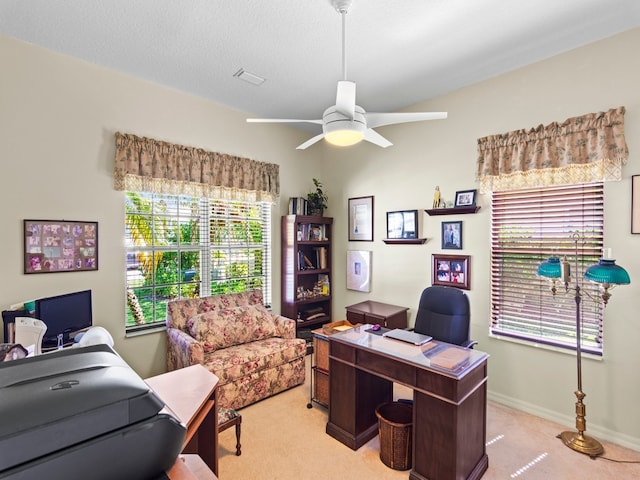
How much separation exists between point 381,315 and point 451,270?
2.79 ft

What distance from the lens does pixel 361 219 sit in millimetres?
4262

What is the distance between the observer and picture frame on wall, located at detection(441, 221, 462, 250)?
3332 mm

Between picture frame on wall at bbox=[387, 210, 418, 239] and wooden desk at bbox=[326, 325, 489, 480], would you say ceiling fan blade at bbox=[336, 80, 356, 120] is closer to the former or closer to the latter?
wooden desk at bbox=[326, 325, 489, 480]

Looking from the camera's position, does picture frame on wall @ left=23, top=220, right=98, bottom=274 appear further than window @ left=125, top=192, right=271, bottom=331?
No

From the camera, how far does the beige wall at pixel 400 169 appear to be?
99.0 inches

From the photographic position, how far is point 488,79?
3.14 m

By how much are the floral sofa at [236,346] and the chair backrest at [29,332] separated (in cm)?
103

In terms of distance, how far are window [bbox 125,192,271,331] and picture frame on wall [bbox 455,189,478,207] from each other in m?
2.27

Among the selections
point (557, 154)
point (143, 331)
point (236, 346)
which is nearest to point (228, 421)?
point (236, 346)

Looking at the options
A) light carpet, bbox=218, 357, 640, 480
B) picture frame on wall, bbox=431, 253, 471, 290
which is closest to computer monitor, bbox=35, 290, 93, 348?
light carpet, bbox=218, 357, 640, 480

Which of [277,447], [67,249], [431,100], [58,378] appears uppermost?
[431,100]

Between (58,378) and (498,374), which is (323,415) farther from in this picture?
(58,378)

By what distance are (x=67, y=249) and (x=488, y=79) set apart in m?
4.08

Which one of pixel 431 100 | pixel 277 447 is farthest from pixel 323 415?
pixel 431 100
